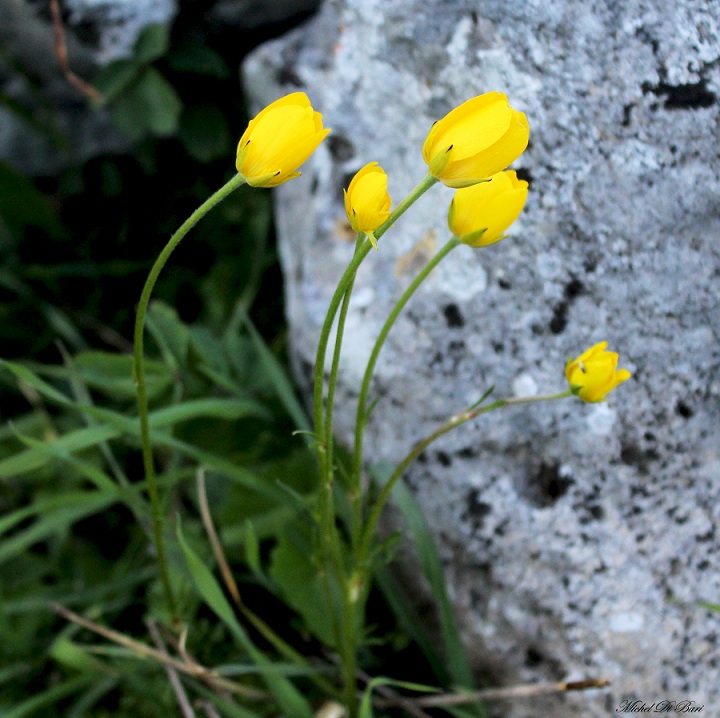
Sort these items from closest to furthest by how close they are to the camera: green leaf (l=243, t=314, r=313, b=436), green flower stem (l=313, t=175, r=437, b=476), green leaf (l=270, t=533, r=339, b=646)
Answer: green flower stem (l=313, t=175, r=437, b=476)
green leaf (l=270, t=533, r=339, b=646)
green leaf (l=243, t=314, r=313, b=436)

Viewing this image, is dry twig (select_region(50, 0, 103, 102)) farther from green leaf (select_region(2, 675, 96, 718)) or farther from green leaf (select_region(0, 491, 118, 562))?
green leaf (select_region(2, 675, 96, 718))

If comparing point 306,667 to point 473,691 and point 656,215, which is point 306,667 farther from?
point 656,215

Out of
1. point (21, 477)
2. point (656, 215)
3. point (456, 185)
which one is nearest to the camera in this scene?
point (456, 185)

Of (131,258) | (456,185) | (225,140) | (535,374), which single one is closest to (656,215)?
(535,374)

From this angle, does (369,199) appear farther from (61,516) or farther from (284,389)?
(61,516)

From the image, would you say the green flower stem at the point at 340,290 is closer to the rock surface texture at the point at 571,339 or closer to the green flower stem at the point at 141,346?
the green flower stem at the point at 141,346

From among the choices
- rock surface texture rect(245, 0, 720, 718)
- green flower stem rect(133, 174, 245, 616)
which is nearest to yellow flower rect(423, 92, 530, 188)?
green flower stem rect(133, 174, 245, 616)
